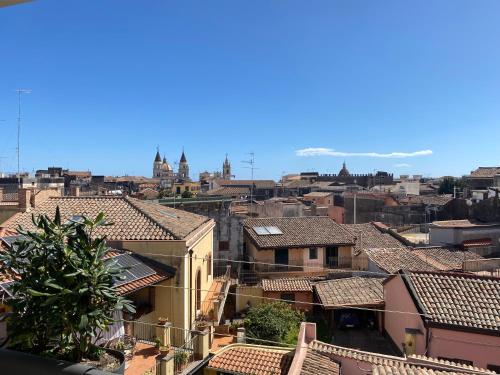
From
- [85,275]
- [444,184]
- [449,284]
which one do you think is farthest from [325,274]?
[444,184]

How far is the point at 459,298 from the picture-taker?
1203 cm

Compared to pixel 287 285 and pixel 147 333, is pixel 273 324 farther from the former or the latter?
pixel 147 333

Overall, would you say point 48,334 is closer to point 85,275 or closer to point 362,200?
point 85,275

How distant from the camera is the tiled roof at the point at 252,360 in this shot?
9.64 metres

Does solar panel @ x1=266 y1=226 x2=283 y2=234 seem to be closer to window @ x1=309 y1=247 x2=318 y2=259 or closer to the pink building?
window @ x1=309 y1=247 x2=318 y2=259

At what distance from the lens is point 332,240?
2194 cm

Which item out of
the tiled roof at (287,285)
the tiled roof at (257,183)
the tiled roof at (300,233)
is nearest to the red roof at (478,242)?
the tiled roof at (300,233)

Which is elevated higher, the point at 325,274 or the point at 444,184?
the point at 444,184

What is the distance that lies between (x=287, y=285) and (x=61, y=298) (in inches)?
648

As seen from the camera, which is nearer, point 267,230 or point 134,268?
point 134,268

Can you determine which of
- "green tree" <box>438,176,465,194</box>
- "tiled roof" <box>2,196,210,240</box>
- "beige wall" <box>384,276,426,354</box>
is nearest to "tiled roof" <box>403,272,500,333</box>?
"beige wall" <box>384,276,426,354</box>

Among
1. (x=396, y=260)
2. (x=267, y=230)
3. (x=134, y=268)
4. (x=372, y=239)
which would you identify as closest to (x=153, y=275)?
(x=134, y=268)

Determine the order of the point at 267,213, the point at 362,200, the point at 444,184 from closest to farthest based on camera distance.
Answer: the point at 267,213 < the point at 362,200 < the point at 444,184

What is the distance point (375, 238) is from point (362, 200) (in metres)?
17.2
